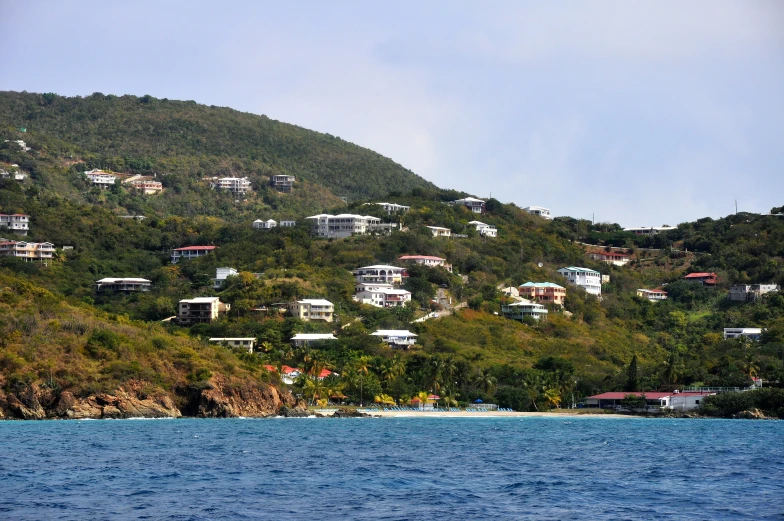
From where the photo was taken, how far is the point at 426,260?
12369 cm

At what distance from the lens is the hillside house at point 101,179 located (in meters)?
167

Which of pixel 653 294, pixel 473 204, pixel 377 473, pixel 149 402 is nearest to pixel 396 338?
pixel 149 402

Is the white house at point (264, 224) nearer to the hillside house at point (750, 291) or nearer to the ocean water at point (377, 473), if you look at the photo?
the hillside house at point (750, 291)

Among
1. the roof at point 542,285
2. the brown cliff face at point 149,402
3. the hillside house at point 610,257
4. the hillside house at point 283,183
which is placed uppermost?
the hillside house at point 283,183

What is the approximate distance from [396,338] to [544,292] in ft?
91.2

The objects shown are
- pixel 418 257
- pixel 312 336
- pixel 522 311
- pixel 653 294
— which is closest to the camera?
pixel 312 336

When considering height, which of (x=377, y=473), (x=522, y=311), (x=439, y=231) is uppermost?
(x=439, y=231)

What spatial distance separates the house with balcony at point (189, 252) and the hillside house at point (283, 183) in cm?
5819

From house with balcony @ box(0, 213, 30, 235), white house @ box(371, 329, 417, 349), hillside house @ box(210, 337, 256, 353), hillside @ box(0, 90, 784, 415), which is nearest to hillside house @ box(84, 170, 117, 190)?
hillside @ box(0, 90, 784, 415)

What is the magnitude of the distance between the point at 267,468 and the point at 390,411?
44581 mm

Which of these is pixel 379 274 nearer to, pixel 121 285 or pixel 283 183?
pixel 121 285

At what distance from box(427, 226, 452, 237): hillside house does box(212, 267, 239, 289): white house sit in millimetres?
29313

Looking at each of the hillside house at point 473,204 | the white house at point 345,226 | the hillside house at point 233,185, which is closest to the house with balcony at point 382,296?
the white house at point 345,226

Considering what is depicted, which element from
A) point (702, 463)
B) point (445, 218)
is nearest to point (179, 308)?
point (445, 218)
